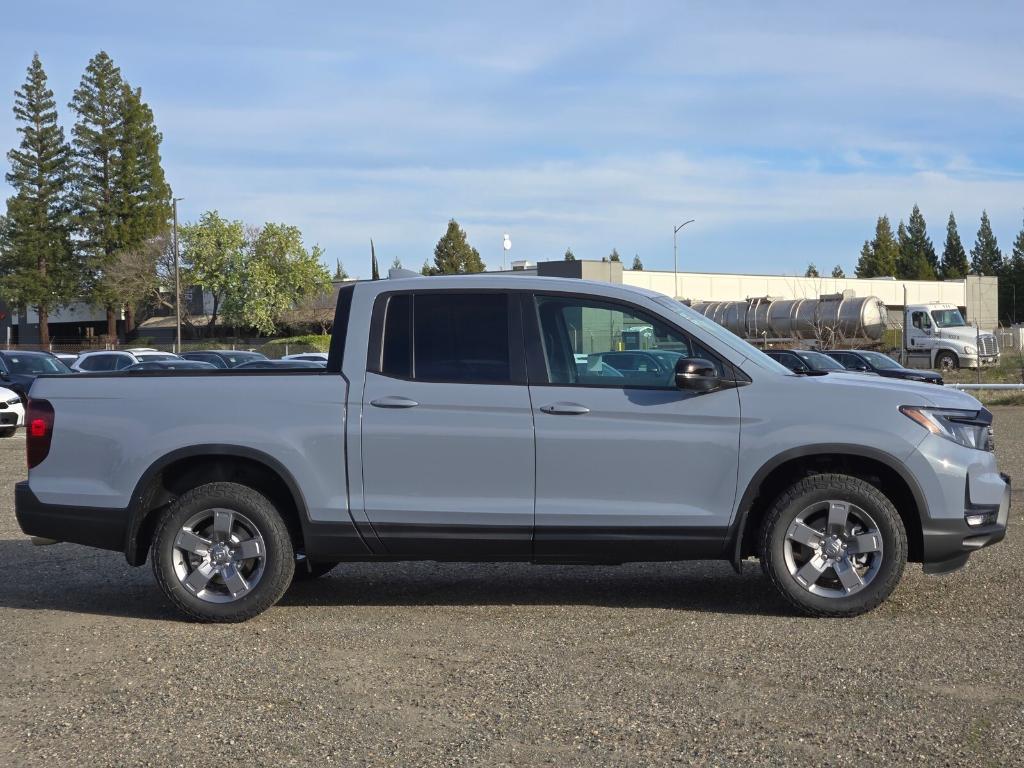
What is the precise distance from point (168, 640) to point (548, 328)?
106 inches

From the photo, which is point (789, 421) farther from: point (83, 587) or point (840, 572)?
point (83, 587)

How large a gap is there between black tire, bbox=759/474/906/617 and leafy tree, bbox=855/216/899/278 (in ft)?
342

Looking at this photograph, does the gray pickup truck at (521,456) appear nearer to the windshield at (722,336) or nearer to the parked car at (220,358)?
the windshield at (722,336)

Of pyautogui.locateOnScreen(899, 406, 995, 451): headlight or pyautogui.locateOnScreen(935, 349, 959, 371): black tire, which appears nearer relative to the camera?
pyautogui.locateOnScreen(899, 406, 995, 451): headlight

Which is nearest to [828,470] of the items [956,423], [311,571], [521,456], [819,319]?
[956,423]

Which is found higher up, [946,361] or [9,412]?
Result: [946,361]

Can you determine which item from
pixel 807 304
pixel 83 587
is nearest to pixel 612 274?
pixel 807 304

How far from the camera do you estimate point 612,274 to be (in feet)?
161

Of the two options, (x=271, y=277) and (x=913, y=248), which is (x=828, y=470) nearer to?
(x=271, y=277)

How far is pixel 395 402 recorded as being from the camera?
6793mm

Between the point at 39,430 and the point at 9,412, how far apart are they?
15.5 metres

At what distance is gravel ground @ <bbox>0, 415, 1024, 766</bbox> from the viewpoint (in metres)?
4.73

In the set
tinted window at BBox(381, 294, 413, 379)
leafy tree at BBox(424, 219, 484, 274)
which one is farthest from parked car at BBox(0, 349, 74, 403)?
leafy tree at BBox(424, 219, 484, 274)

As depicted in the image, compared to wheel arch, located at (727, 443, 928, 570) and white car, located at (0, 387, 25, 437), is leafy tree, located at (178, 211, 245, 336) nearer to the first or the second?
white car, located at (0, 387, 25, 437)
